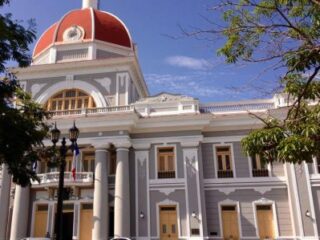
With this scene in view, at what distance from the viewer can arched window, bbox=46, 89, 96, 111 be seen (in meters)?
24.3

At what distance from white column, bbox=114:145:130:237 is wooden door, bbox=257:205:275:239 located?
770 centimetres

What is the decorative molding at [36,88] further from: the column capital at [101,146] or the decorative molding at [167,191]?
the decorative molding at [167,191]

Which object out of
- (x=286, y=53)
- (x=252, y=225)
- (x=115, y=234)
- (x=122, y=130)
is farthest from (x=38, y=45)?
(x=286, y=53)

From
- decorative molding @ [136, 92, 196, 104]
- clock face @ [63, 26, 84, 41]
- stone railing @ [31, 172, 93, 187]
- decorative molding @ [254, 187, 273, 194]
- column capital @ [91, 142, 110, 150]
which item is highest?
clock face @ [63, 26, 84, 41]

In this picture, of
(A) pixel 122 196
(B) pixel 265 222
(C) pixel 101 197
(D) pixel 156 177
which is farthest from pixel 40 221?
(B) pixel 265 222

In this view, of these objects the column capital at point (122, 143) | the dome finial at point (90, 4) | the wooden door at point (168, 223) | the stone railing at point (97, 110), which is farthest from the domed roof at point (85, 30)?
the wooden door at point (168, 223)

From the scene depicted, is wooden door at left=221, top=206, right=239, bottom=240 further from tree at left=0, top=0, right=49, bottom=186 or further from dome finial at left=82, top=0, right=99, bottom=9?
dome finial at left=82, top=0, right=99, bottom=9

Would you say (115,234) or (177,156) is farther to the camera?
(177,156)

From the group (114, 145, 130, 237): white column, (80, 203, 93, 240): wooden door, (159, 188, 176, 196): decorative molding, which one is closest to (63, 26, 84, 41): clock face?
(114, 145, 130, 237): white column

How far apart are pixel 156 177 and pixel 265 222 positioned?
6964 mm

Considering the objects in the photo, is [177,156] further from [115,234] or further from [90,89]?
[90,89]

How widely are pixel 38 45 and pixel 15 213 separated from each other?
13657 mm

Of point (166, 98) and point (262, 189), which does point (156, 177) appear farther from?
point (262, 189)

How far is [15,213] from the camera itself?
20.9 m
